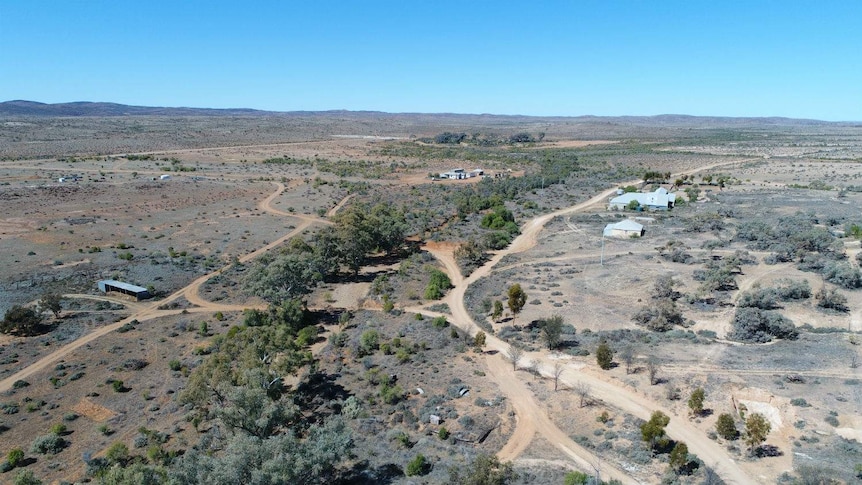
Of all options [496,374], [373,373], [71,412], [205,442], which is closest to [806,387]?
[496,374]

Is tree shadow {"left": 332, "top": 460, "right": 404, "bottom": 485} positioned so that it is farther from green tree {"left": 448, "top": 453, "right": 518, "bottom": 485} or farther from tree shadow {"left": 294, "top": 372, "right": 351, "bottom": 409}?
tree shadow {"left": 294, "top": 372, "right": 351, "bottom": 409}

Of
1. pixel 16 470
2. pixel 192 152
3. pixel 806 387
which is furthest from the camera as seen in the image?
pixel 192 152

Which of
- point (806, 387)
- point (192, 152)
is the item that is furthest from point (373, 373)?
→ point (192, 152)

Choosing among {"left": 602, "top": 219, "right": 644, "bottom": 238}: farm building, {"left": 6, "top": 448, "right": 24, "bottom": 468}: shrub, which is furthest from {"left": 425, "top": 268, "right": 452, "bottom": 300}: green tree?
{"left": 6, "top": 448, "right": 24, "bottom": 468}: shrub

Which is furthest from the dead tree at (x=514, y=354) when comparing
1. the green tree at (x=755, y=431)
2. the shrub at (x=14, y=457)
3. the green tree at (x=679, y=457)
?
the shrub at (x=14, y=457)

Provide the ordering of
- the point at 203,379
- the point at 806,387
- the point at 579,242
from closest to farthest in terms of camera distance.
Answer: the point at 203,379
the point at 806,387
the point at 579,242

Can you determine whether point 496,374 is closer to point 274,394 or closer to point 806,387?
point 274,394

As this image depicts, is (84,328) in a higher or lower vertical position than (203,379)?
lower

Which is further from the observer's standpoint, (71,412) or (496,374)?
(496,374)
